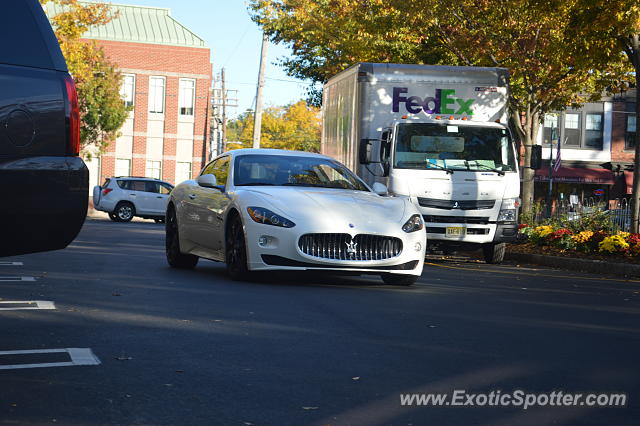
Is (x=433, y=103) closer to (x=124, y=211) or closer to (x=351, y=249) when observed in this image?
(x=351, y=249)

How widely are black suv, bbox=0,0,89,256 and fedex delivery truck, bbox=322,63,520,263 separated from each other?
11.4 m

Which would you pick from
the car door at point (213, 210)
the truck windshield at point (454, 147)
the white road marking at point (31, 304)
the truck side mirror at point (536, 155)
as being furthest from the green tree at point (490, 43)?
the white road marking at point (31, 304)

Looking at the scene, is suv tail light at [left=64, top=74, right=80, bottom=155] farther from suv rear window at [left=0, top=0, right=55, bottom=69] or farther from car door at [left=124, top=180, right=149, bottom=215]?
car door at [left=124, top=180, right=149, bottom=215]

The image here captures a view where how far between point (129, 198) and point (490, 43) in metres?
17.3

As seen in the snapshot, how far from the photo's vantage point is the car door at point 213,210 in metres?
11.9

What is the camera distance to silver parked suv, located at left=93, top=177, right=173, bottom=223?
3794 cm

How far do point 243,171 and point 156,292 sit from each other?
2.64 meters

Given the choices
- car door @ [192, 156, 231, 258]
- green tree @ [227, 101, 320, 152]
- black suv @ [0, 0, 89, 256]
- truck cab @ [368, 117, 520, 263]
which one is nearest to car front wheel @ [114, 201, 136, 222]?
truck cab @ [368, 117, 520, 263]

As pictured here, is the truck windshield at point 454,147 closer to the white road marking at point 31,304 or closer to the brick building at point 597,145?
the white road marking at point 31,304

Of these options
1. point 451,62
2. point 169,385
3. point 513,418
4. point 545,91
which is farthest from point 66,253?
point 451,62

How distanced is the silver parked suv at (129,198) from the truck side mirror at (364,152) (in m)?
21.7

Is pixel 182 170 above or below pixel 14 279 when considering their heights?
above

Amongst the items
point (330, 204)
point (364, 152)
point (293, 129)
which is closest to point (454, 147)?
point (364, 152)

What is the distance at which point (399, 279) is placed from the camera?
11477 mm
